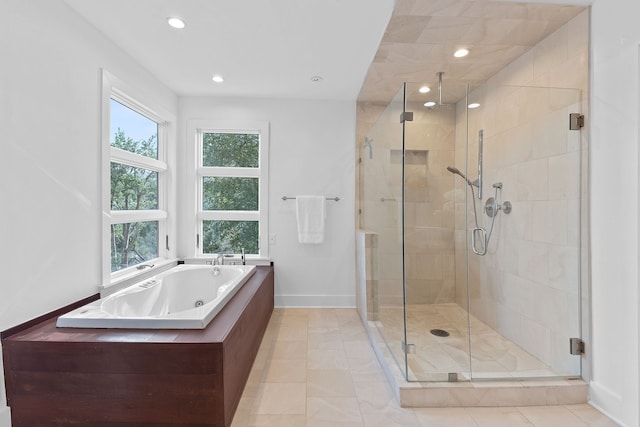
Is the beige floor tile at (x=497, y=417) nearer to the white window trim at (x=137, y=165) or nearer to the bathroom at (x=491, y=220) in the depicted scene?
the bathroom at (x=491, y=220)

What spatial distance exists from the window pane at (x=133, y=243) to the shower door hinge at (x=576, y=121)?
330 centimetres

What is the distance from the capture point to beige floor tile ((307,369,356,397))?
6.33 feet

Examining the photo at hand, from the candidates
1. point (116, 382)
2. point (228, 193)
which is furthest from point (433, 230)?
point (228, 193)

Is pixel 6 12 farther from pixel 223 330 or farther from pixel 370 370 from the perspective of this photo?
pixel 370 370

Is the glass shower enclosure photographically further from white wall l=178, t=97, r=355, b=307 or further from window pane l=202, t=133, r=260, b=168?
window pane l=202, t=133, r=260, b=168

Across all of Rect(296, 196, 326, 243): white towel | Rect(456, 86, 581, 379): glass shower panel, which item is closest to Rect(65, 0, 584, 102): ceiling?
Rect(456, 86, 581, 379): glass shower panel

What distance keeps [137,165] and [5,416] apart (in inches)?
76.0

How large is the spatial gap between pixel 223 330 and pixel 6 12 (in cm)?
192

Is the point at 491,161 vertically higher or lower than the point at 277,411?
higher

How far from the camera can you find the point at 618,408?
1679 millimetres

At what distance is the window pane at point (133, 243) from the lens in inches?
102

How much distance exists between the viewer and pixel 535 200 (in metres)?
2.19

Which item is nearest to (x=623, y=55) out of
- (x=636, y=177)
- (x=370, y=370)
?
(x=636, y=177)

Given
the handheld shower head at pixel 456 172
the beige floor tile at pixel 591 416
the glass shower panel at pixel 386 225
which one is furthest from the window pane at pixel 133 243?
the beige floor tile at pixel 591 416
